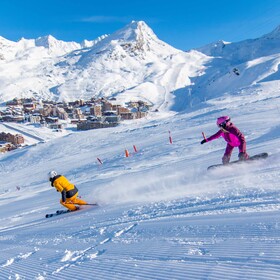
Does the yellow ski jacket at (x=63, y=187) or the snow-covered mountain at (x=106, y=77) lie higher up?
the snow-covered mountain at (x=106, y=77)

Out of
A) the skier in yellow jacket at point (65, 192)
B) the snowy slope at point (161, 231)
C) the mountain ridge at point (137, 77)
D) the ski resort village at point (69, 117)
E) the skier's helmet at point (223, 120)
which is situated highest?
the mountain ridge at point (137, 77)

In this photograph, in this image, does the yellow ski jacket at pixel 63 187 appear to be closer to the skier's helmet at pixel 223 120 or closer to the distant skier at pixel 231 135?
→ the distant skier at pixel 231 135

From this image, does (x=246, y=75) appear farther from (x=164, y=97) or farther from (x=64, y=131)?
(x=64, y=131)

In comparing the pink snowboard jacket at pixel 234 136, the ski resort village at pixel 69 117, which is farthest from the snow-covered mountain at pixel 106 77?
the pink snowboard jacket at pixel 234 136

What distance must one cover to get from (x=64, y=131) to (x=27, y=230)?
205 ft

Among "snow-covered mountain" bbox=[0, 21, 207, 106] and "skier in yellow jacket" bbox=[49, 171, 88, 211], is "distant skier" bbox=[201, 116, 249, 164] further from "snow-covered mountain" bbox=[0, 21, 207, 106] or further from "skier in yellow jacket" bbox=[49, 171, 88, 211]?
"snow-covered mountain" bbox=[0, 21, 207, 106]

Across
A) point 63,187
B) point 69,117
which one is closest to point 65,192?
point 63,187

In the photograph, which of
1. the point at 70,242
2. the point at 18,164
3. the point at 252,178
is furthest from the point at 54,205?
the point at 18,164

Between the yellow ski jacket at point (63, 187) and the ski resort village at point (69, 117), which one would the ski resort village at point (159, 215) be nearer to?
the yellow ski jacket at point (63, 187)

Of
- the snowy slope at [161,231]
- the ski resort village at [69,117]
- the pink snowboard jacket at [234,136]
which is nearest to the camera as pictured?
the snowy slope at [161,231]

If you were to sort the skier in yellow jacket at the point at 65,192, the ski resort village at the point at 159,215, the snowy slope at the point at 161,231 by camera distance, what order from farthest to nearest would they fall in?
1. the skier in yellow jacket at the point at 65,192
2. the ski resort village at the point at 159,215
3. the snowy slope at the point at 161,231

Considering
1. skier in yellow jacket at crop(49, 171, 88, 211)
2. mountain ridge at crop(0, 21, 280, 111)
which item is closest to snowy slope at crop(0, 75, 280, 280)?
skier in yellow jacket at crop(49, 171, 88, 211)

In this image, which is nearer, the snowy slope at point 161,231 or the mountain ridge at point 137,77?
the snowy slope at point 161,231

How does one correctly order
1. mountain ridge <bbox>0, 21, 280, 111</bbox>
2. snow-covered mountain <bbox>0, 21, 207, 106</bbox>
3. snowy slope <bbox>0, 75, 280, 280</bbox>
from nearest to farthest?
snowy slope <bbox>0, 75, 280, 280</bbox> → mountain ridge <bbox>0, 21, 280, 111</bbox> → snow-covered mountain <bbox>0, 21, 207, 106</bbox>
